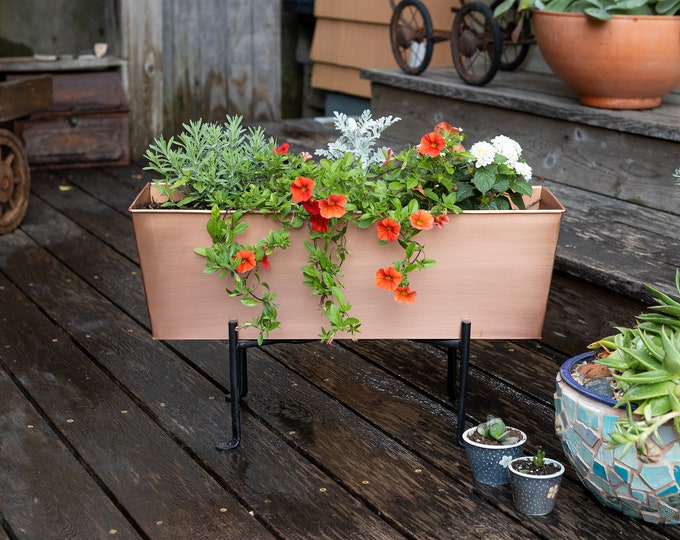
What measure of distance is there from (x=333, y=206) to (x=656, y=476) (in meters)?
0.76

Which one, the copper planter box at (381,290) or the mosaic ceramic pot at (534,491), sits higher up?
the copper planter box at (381,290)

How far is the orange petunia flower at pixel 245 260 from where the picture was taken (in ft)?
6.04

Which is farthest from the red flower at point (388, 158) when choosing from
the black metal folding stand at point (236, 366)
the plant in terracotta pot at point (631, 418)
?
the plant in terracotta pot at point (631, 418)

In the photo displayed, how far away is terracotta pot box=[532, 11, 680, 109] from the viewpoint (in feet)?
9.07

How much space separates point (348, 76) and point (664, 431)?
3.67 m

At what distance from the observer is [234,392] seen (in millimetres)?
2033

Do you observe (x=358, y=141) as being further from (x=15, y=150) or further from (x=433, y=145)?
(x=15, y=150)

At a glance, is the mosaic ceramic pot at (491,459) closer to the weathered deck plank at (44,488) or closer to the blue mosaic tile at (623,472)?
the blue mosaic tile at (623,472)

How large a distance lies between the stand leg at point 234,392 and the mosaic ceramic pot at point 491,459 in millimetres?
487

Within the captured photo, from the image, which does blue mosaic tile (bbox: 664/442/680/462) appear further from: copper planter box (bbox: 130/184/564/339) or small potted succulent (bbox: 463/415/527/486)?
copper planter box (bbox: 130/184/564/339)

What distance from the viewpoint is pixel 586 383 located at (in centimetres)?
182

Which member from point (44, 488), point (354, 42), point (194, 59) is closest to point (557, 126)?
point (44, 488)

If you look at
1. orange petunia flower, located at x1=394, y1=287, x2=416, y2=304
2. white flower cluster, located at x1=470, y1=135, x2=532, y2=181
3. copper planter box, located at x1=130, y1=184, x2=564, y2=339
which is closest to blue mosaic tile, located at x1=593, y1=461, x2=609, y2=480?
copper planter box, located at x1=130, y1=184, x2=564, y2=339

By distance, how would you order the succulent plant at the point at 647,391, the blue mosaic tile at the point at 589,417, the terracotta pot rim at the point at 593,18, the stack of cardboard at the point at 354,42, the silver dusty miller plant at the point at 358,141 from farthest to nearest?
the stack of cardboard at the point at 354,42 → the terracotta pot rim at the point at 593,18 → the silver dusty miller plant at the point at 358,141 → the blue mosaic tile at the point at 589,417 → the succulent plant at the point at 647,391
